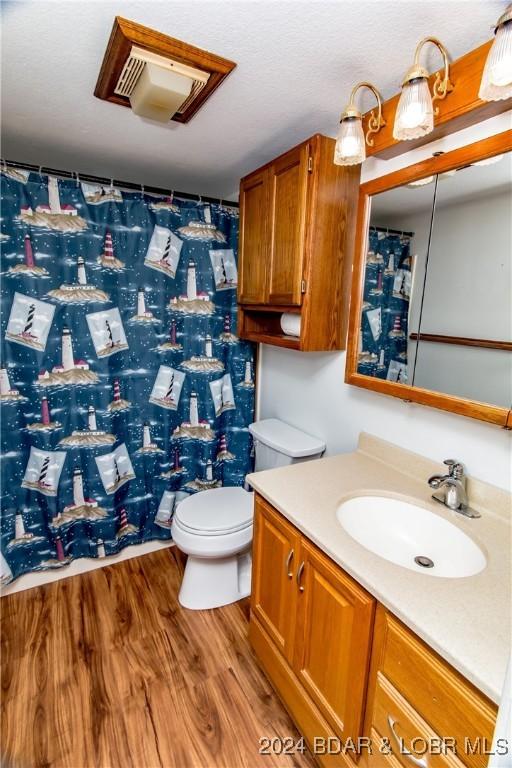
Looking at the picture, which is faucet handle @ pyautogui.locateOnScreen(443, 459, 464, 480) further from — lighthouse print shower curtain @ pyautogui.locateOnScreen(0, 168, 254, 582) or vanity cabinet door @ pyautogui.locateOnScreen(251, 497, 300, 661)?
lighthouse print shower curtain @ pyautogui.locateOnScreen(0, 168, 254, 582)

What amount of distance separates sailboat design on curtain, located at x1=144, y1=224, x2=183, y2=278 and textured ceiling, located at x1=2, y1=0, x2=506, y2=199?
37 cm

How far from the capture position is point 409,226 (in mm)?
1383

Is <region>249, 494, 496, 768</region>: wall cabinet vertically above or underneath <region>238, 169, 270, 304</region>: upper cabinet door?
underneath

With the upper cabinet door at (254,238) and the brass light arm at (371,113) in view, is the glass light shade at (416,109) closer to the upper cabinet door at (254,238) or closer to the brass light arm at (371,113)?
the brass light arm at (371,113)

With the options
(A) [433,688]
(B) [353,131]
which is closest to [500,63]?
(B) [353,131]

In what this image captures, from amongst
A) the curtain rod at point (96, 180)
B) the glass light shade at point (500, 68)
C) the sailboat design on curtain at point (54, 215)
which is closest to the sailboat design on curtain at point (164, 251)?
the curtain rod at point (96, 180)

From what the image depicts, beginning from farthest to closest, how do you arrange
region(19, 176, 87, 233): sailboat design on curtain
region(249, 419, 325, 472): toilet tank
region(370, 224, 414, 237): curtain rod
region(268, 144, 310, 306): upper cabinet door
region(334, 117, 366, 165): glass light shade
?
region(249, 419, 325, 472): toilet tank
region(19, 176, 87, 233): sailboat design on curtain
region(268, 144, 310, 306): upper cabinet door
region(370, 224, 414, 237): curtain rod
region(334, 117, 366, 165): glass light shade

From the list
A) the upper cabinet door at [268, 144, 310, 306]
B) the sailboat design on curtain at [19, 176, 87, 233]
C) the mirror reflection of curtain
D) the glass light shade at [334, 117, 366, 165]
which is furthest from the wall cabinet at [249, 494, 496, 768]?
the sailboat design on curtain at [19, 176, 87, 233]

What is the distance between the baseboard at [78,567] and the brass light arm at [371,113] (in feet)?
7.64

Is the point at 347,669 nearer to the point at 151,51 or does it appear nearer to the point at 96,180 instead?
the point at 151,51

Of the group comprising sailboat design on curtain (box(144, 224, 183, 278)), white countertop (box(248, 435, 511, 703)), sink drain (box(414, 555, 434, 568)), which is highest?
sailboat design on curtain (box(144, 224, 183, 278))

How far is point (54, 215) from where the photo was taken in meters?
1.77

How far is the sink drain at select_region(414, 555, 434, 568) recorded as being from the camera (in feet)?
3.75

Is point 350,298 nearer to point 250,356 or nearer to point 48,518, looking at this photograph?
point 250,356
